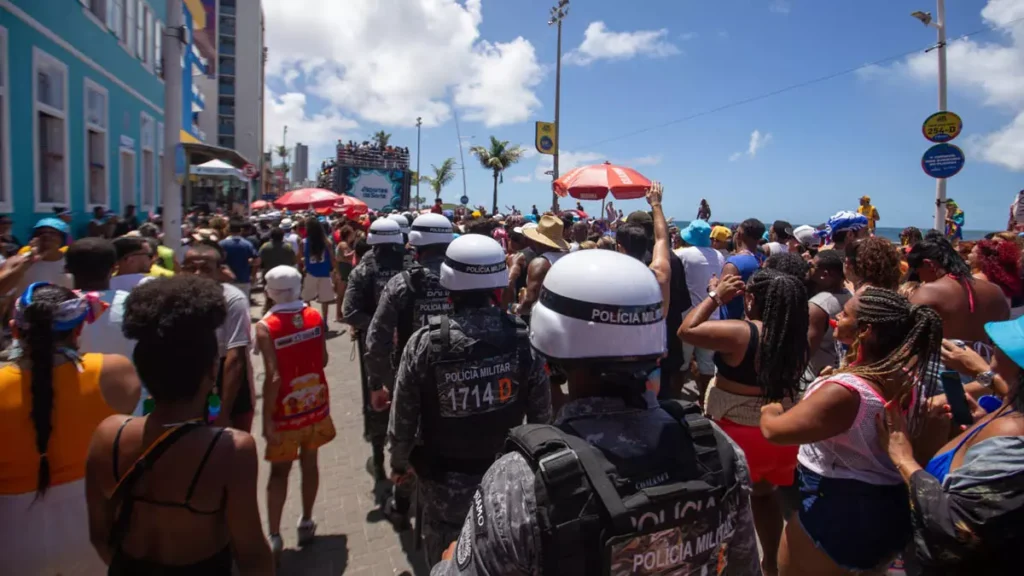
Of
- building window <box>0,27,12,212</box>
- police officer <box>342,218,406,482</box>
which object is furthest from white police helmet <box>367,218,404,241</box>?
building window <box>0,27,12,212</box>

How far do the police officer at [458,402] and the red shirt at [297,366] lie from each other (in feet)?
3.92

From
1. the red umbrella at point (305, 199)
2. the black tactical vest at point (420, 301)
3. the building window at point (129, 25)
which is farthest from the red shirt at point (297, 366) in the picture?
the building window at point (129, 25)

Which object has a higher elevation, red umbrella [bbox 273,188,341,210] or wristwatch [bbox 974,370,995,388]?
red umbrella [bbox 273,188,341,210]

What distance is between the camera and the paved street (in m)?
3.59

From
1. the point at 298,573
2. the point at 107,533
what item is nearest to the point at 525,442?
the point at 107,533

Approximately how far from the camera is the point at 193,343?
6.15 ft

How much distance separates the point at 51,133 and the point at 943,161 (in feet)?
50.4

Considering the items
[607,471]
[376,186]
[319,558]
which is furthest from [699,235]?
[376,186]

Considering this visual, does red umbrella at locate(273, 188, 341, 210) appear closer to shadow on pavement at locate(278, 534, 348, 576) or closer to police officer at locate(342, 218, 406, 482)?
police officer at locate(342, 218, 406, 482)

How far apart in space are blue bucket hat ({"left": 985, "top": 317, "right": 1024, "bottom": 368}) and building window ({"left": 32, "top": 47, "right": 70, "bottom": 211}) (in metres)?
12.3

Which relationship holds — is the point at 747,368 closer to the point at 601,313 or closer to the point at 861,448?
the point at 861,448

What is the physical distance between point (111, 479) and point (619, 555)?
1633mm

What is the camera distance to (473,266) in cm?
285

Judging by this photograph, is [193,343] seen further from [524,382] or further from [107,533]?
[524,382]
